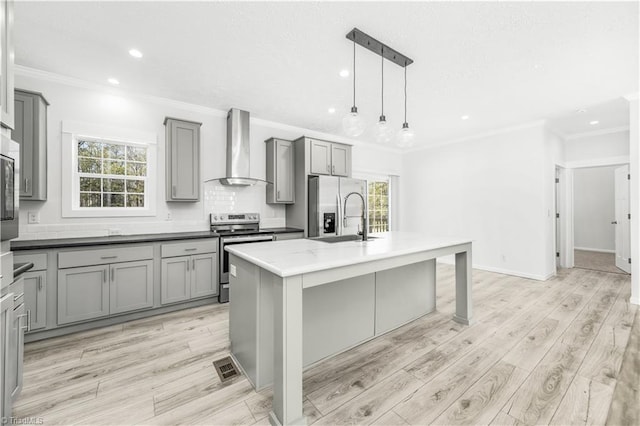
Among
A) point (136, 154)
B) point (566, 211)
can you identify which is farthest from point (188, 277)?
point (566, 211)

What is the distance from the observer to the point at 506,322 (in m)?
2.82

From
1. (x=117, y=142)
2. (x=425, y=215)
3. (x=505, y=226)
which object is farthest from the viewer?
(x=425, y=215)

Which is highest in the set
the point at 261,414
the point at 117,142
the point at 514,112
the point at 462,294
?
the point at 514,112

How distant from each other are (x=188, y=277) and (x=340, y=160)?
2.92m

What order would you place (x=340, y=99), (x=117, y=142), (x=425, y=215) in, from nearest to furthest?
(x=117, y=142), (x=340, y=99), (x=425, y=215)

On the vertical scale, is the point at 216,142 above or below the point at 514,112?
below

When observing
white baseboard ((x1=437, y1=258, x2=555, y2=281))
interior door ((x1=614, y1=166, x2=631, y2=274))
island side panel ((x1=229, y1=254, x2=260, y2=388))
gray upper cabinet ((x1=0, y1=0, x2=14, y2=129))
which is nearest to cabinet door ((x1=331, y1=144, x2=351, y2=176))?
island side panel ((x1=229, y1=254, x2=260, y2=388))

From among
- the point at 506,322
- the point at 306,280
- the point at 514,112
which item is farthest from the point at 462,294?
the point at 514,112

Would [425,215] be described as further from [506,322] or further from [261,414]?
[261,414]

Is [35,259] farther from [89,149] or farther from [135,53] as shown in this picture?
[135,53]

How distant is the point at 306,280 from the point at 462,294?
2036 millimetres

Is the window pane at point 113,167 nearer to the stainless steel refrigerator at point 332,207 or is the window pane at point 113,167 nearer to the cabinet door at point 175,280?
the cabinet door at point 175,280

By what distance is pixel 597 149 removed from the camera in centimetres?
483

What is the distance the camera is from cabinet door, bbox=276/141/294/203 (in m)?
4.28
